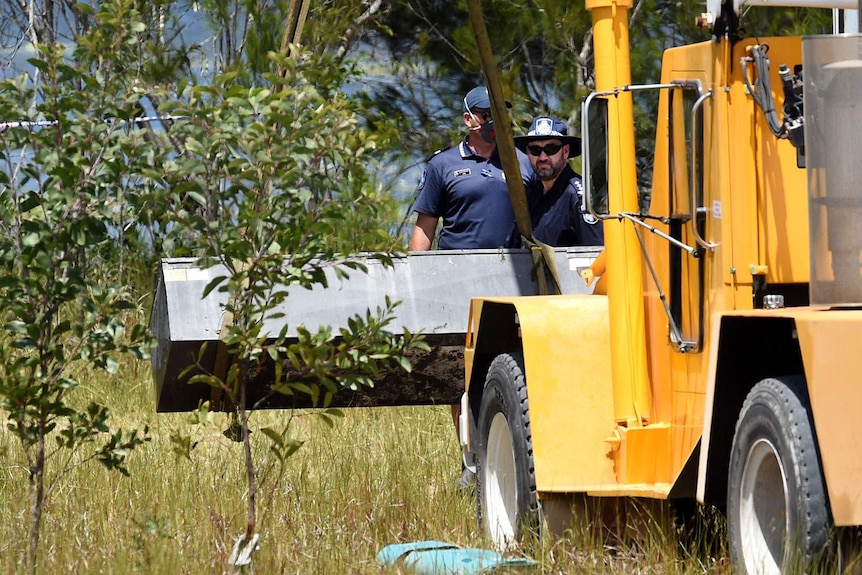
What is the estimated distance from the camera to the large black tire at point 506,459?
4.61 metres

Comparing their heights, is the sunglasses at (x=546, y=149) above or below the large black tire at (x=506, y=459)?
above

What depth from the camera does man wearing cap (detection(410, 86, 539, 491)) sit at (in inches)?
279

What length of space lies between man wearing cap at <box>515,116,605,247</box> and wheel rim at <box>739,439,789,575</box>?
10.9ft

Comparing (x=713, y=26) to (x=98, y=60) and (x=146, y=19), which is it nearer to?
(x=98, y=60)

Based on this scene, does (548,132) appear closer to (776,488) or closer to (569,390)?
(569,390)

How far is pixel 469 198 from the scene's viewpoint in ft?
23.5

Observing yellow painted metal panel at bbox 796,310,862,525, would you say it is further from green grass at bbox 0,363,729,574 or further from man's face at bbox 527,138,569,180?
man's face at bbox 527,138,569,180

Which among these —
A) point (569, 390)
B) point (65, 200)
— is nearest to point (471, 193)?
point (569, 390)

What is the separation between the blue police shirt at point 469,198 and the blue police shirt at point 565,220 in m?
0.17

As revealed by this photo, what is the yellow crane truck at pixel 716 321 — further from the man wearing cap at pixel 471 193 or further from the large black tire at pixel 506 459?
the man wearing cap at pixel 471 193

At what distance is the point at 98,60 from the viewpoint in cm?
389

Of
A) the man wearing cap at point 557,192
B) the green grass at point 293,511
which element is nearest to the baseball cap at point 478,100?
the man wearing cap at point 557,192

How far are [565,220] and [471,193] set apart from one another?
1.69 ft

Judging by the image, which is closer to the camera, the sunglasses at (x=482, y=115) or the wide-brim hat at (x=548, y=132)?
the wide-brim hat at (x=548, y=132)
